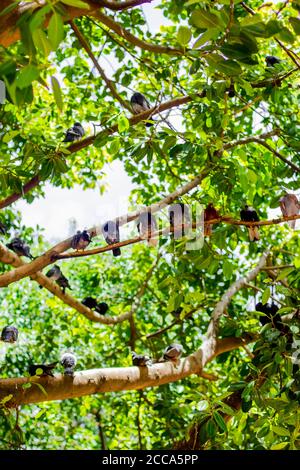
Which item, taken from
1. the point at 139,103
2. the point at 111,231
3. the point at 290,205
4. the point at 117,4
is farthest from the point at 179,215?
the point at 139,103

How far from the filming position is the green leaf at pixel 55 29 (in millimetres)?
907

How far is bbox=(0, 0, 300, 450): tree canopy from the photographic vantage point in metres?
1.40

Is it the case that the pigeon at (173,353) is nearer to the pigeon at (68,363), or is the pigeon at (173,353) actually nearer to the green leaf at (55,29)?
the pigeon at (68,363)

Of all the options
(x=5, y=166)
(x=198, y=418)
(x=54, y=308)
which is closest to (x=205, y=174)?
(x=5, y=166)

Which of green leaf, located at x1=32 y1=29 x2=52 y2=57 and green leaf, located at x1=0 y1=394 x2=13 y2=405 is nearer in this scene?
green leaf, located at x1=32 y1=29 x2=52 y2=57

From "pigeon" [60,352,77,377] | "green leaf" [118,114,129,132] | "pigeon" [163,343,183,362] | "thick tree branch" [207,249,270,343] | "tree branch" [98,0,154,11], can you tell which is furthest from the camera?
"thick tree branch" [207,249,270,343]

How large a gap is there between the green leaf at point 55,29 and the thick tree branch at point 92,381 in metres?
1.27

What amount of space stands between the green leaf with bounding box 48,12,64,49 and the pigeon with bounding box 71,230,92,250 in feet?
3.14

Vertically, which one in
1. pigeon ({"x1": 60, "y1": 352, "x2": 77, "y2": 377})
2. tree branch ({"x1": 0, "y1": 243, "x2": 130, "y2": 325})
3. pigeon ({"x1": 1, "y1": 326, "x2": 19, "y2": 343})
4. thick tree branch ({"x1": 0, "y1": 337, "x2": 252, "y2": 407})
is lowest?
thick tree branch ({"x1": 0, "y1": 337, "x2": 252, "y2": 407})

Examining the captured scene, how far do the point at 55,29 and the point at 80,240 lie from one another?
0.98 meters

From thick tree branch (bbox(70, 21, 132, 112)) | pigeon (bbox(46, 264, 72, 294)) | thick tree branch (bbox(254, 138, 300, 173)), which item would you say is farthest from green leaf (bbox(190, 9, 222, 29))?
pigeon (bbox(46, 264, 72, 294))

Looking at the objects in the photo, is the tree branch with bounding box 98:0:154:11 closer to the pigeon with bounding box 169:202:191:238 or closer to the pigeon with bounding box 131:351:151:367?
the pigeon with bounding box 169:202:191:238

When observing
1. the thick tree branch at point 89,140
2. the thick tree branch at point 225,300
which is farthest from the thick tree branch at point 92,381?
the thick tree branch at point 89,140
